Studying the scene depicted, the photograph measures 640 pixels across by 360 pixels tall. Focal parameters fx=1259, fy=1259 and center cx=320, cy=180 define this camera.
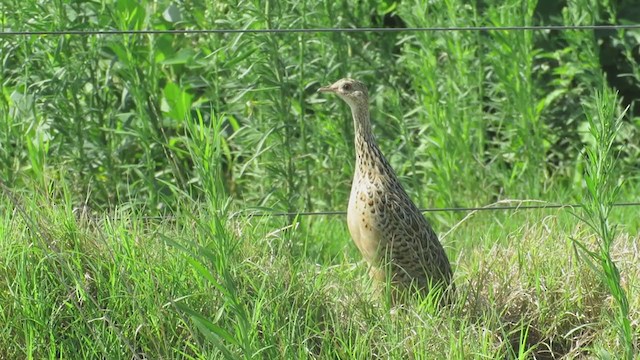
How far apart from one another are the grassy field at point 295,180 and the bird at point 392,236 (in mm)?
169

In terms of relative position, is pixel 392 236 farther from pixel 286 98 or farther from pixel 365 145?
pixel 286 98

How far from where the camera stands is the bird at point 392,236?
18.4 feet

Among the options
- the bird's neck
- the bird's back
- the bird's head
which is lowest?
the bird's back

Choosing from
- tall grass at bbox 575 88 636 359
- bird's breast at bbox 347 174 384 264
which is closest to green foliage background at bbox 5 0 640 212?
bird's breast at bbox 347 174 384 264

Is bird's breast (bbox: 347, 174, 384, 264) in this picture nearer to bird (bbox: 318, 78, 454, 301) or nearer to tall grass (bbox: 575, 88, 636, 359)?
bird (bbox: 318, 78, 454, 301)

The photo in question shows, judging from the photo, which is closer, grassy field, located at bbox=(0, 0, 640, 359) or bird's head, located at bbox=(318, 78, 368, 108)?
grassy field, located at bbox=(0, 0, 640, 359)

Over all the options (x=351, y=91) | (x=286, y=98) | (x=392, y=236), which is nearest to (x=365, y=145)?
(x=351, y=91)

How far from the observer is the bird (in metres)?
5.60

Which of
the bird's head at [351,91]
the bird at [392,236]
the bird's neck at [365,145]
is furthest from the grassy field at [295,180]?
the bird's head at [351,91]

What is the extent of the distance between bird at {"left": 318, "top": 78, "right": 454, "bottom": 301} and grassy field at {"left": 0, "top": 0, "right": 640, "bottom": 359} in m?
0.17

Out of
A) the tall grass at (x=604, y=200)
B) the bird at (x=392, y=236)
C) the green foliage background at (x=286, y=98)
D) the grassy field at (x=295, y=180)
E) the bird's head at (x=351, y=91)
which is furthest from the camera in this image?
the green foliage background at (x=286, y=98)

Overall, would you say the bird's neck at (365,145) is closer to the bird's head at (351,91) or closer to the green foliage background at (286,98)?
the bird's head at (351,91)

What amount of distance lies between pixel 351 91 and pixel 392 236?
32.9 inches

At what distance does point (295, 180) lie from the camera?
7.23 metres
